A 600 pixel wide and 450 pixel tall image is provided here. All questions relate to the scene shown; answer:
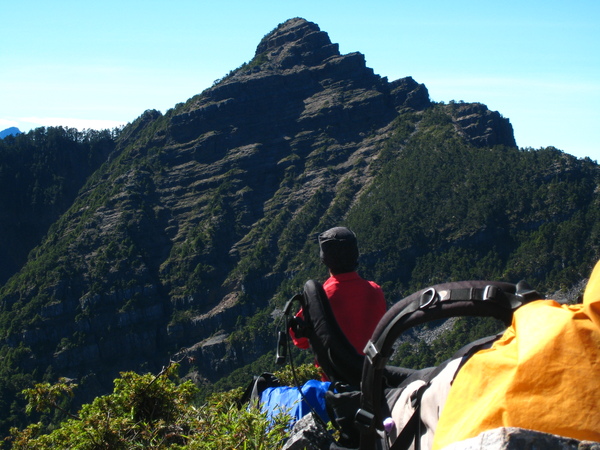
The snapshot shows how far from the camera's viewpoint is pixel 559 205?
291 ft

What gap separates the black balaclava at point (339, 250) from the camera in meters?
4.26

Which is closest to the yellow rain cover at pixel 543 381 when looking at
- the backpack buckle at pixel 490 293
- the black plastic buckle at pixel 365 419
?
the backpack buckle at pixel 490 293

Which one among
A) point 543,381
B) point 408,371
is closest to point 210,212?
point 408,371

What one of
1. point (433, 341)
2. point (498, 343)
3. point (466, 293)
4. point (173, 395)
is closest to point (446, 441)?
point (498, 343)

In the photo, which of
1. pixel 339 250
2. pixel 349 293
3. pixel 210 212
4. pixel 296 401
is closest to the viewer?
pixel 296 401

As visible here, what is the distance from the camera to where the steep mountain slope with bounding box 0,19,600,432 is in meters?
92.4

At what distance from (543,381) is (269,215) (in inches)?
4707

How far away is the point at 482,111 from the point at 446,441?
385 ft

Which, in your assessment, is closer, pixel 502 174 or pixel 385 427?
pixel 385 427

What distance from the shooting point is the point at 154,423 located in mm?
4062

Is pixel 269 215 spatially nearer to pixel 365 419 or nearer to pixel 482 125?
pixel 482 125

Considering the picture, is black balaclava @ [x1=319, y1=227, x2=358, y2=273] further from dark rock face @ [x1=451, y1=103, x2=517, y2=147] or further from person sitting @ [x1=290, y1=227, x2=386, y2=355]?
dark rock face @ [x1=451, y1=103, x2=517, y2=147]

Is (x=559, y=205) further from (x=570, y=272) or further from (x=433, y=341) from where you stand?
(x=433, y=341)

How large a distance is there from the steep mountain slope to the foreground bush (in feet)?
247
